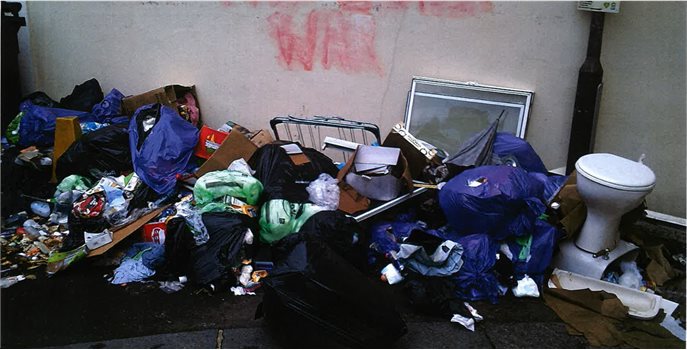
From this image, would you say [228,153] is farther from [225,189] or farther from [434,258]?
[434,258]

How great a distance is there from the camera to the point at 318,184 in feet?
12.6

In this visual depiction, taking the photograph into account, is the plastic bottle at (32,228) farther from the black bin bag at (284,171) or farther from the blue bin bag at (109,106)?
the black bin bag at (284,171)

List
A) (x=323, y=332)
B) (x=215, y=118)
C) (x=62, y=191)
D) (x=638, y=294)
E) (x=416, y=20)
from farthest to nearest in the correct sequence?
(x=215, y=118) < (x=416, y=20) < (x=62, y=191) < (x=638, y=294) < (x=323, y=332)

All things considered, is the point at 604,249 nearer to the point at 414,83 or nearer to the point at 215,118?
the point at 414,83

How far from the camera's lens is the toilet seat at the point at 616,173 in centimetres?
317

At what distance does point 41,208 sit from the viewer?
13.8 ft

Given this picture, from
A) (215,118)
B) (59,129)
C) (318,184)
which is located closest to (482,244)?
(318,184)

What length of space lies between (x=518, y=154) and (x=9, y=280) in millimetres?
3636

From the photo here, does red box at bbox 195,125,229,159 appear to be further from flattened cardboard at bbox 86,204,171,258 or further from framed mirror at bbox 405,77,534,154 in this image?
framed mirror at bbox 405,77,534,154

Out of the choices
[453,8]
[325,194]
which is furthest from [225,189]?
[453,8]

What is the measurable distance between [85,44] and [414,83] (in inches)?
128

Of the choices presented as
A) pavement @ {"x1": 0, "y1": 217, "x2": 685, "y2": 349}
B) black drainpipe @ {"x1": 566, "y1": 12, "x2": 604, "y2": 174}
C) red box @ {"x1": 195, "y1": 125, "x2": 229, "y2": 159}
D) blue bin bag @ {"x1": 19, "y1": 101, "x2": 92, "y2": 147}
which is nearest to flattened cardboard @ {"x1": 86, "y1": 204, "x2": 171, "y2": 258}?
pavement @ {"x1": 0, "y1": 217, "x2": 685, "y2": 349}

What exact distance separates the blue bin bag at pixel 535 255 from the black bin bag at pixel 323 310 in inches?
46.8

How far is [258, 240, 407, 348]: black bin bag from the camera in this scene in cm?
253
